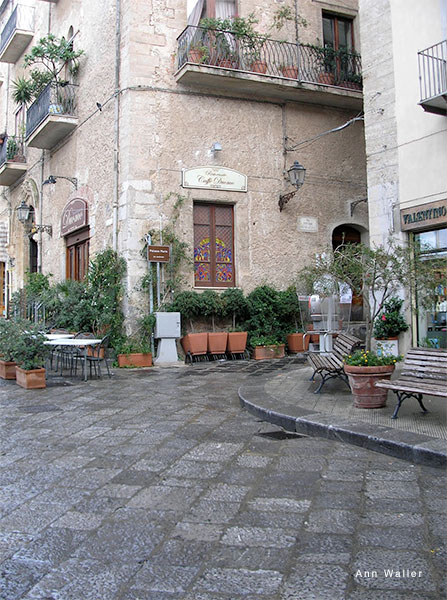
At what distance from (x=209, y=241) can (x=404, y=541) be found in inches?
394

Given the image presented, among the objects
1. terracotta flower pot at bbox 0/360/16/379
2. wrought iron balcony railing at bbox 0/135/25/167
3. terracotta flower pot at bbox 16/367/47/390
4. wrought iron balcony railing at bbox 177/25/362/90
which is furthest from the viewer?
wrought iron balcony railing at bbox 0/135/25/167

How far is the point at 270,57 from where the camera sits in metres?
12.9

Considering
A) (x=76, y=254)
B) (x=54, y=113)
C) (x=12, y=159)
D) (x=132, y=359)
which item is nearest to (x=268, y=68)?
(x=54, y=113)

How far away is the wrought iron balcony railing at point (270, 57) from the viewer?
1183cm

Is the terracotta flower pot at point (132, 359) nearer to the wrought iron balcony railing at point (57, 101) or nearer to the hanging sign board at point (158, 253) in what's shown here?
the hanging sign board at point (158, 253)

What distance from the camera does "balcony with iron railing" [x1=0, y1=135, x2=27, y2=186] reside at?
18266 millimetres

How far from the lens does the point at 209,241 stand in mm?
12367

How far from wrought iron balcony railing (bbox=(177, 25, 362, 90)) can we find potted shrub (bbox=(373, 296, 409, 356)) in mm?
6054

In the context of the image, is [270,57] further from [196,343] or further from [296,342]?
[196,343]

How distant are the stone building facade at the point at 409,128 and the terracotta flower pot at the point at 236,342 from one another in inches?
139

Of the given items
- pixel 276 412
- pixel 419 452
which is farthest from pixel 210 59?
pixel 419 452

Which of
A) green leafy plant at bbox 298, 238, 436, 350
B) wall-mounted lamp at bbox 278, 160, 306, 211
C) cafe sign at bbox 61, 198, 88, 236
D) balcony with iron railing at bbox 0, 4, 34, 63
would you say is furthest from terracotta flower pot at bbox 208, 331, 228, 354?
balcony with iron railing at bbox 0, 4, 34, 63

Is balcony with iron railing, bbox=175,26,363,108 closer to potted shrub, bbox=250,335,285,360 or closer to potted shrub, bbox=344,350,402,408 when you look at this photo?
potted shrub, bbox=250,335,285,360

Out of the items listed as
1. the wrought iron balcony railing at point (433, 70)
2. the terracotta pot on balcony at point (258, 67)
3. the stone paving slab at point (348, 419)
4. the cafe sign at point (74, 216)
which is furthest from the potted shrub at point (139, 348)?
the wrought iron balcony railing at point (433, 70)
